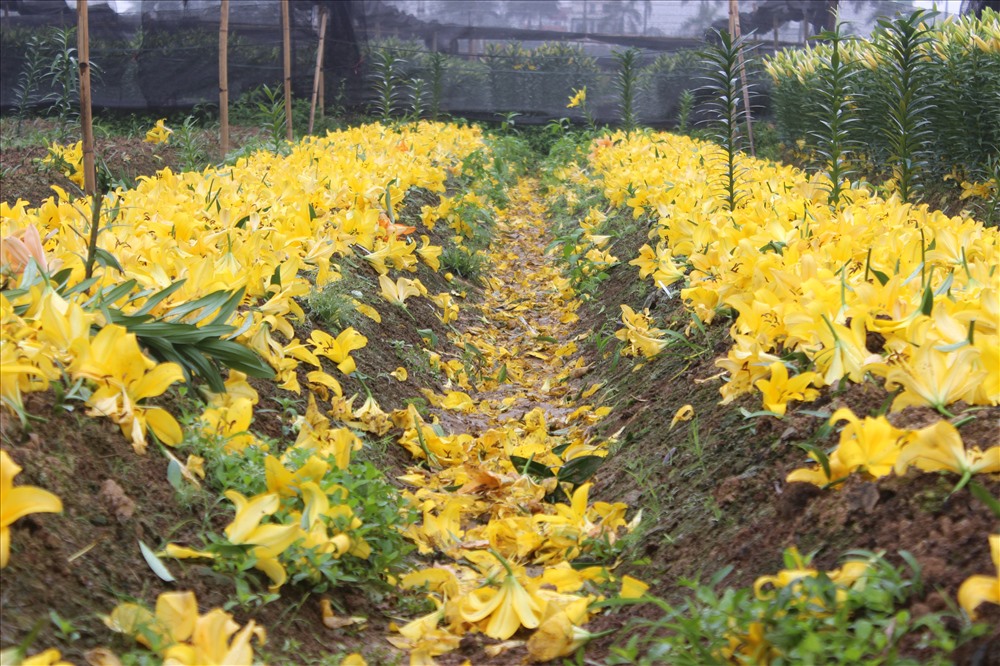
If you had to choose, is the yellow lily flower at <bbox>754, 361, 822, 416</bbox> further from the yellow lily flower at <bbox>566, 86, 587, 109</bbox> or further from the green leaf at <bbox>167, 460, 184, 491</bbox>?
the yellow lily flower at <bbox>566, 86, 587, 109</bbox>

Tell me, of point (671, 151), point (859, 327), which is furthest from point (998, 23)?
point (859, 327)

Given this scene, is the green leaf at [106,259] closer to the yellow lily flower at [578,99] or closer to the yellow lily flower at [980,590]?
the yellow lily flower at [980,590]

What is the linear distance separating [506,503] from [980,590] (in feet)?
4.89

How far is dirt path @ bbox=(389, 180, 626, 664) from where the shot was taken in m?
2.03

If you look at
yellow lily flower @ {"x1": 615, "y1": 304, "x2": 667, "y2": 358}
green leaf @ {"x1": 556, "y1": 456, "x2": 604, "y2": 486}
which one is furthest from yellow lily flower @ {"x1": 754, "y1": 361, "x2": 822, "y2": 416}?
yellow lily flower @ {"x1": 615, "y1": 304, "x2": 667, "y2": 358}

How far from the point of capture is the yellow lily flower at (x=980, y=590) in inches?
56.0

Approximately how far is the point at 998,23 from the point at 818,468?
674cm

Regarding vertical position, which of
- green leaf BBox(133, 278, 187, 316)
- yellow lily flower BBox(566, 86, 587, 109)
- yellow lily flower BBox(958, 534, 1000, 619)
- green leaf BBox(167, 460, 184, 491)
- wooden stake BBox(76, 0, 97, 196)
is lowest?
green leaf BBox(167, 460, 184, 491)

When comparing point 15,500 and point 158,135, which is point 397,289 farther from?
point 158,135

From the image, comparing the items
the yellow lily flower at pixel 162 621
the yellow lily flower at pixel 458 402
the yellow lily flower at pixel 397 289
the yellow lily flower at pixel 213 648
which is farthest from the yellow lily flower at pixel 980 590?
the yellow lily flower at pixel 397 289

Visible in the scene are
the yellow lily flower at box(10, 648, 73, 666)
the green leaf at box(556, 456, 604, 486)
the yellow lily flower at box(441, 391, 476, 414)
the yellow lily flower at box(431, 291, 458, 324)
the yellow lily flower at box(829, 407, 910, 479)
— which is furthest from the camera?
the yellow lily flower at box(431, 291, 458, 324)

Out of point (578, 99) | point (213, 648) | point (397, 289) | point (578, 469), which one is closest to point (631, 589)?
point (213, 648)

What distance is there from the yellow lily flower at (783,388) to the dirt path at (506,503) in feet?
1.54

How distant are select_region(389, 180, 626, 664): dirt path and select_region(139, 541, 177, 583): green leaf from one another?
1.60 feet
